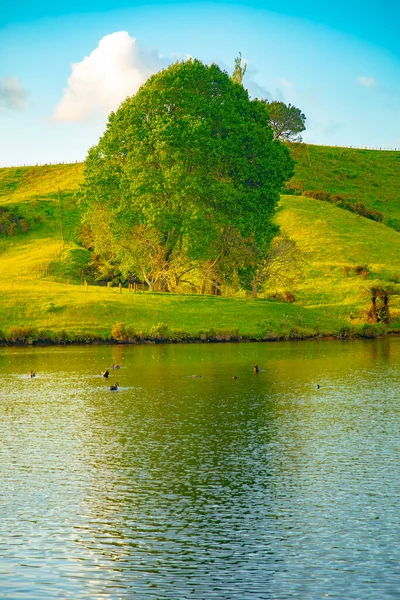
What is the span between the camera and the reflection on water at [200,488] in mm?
21984

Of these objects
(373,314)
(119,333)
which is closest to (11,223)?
(119,333)

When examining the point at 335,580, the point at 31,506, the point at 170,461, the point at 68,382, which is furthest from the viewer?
the point at 68,382

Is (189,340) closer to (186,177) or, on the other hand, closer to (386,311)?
(186,177)

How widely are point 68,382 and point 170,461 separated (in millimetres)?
26101

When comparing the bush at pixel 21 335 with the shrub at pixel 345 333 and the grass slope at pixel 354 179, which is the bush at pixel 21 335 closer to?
the shrub at pixel 345 333

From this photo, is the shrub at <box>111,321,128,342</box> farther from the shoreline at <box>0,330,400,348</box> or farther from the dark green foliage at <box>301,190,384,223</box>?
the dark green foliage at <box>301,190,384,223</box>

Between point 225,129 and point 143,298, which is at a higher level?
point 225,129

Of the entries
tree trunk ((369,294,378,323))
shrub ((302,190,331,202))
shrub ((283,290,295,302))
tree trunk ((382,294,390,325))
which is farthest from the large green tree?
shrub ((302,190,331,202))

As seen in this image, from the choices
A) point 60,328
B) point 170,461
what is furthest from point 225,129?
point 170,461

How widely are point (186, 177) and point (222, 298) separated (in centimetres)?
1596

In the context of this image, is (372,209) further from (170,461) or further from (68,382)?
(170,461)

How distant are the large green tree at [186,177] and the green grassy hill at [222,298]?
28.4 feet

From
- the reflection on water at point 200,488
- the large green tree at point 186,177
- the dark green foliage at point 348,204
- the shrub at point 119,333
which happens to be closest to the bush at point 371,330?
the large green tree at point 186,177

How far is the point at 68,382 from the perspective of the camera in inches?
2365
